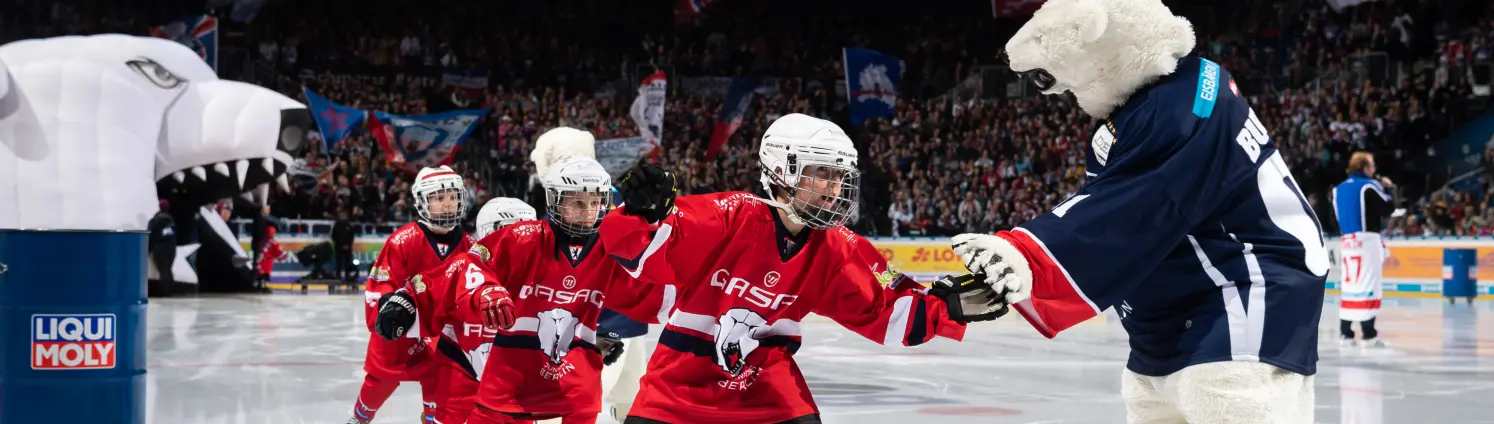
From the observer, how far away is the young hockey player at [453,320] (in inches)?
160

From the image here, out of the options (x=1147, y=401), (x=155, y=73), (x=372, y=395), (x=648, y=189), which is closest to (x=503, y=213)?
(x=372, y=395)

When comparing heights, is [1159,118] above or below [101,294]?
above

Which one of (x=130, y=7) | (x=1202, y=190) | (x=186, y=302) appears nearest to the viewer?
(x=1202, y=190)

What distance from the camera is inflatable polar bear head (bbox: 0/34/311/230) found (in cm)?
1172

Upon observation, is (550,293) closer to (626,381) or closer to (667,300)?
(667,300)

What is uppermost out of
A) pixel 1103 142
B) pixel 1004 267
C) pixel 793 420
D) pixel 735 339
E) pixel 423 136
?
pixel 423 136

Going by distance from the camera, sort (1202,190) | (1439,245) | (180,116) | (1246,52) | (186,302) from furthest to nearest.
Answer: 1. (1246,52)
2. (1439,245)
3. (186,302)
4. (180,116)
5. (1202,190)

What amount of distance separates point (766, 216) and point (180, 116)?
1164 centimetres

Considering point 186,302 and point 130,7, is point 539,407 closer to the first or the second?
point 186,302

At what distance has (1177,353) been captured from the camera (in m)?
2.60

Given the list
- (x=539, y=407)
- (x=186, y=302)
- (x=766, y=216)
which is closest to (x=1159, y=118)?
(x=766, y=216)

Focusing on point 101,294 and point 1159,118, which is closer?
point 1159,118

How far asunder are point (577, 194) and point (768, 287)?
1.26 m

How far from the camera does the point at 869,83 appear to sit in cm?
2386
